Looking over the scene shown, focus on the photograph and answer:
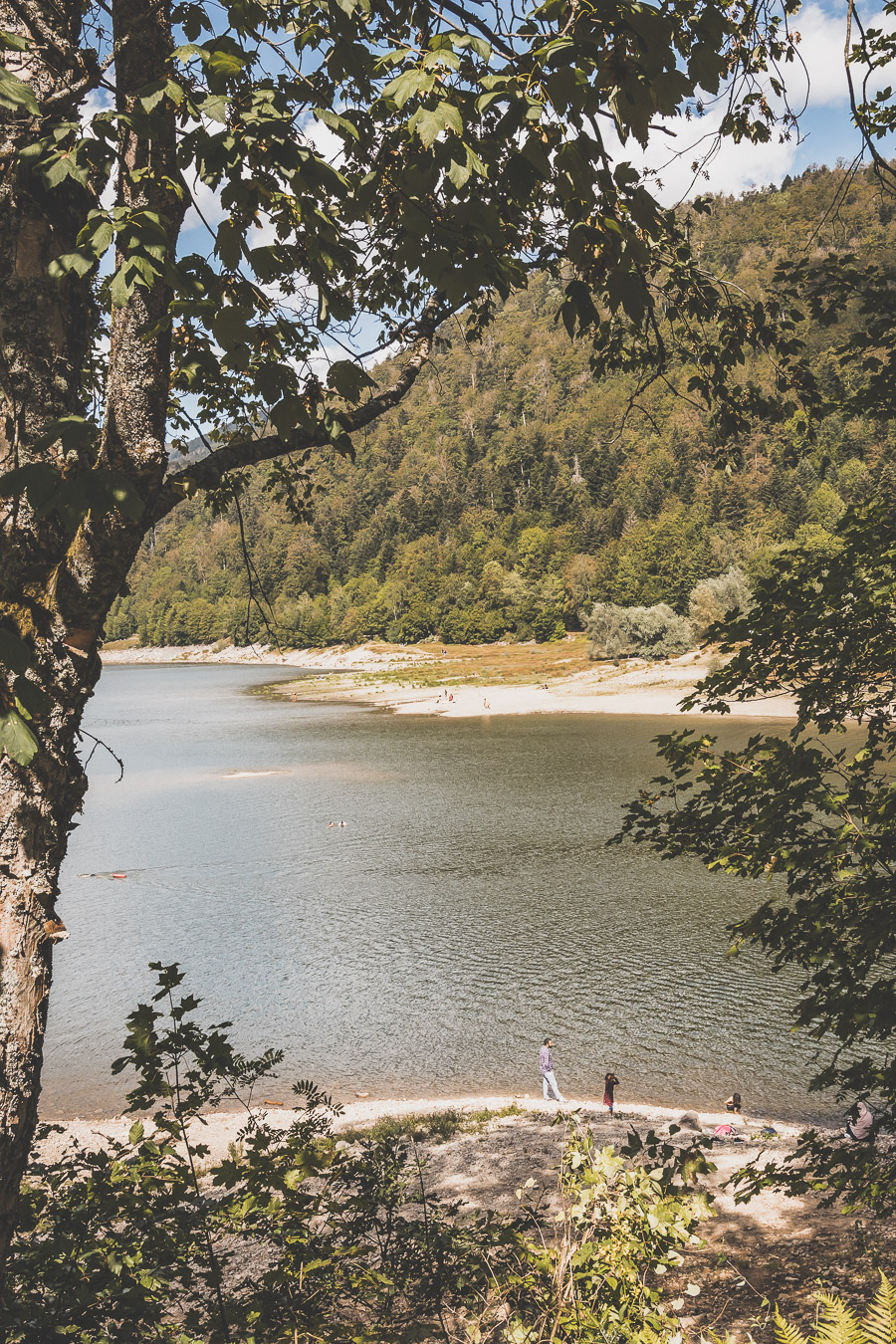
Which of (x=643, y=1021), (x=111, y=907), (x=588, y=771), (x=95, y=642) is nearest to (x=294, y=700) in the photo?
(x=588, y=771)

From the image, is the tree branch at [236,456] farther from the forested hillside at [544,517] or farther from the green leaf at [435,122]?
the forested hillside at [544,517]

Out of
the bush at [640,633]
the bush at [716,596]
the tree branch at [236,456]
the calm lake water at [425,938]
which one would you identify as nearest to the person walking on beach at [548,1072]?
the calm lake water at [425,938]

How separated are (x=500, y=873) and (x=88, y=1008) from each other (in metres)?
11.1

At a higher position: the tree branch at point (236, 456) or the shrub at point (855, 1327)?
the tree branch at point (236, 456)

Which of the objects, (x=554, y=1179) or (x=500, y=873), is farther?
(x=500, y=873)

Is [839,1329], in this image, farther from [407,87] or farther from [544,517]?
[544,517]

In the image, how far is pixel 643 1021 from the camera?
14.3m

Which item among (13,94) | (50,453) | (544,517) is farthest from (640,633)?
(13,94)

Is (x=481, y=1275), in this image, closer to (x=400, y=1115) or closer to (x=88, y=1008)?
(x=400, y=1115)

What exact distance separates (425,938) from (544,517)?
401 feet

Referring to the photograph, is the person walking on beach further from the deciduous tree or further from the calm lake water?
the deciduous tree

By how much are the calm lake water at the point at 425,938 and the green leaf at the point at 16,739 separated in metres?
12.4

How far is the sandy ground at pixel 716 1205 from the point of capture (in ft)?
14.9

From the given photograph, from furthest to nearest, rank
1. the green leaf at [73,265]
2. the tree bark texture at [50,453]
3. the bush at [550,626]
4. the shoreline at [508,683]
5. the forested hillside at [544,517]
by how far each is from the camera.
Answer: the bush at [550,626], the forested hillside at [544,517], the shoreline at [508,683], the tree bark texture at [50,453], the green leaf at [73,265]
